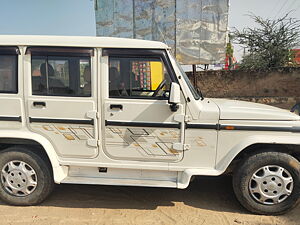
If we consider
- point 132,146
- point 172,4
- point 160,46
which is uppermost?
point 172,4

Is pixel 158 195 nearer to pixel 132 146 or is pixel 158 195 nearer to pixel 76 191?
pixel 132 146

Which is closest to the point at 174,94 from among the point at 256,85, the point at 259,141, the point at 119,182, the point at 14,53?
the point at 259,141

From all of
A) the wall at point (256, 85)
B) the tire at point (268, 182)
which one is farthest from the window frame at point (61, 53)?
the wall at point (256, 85)

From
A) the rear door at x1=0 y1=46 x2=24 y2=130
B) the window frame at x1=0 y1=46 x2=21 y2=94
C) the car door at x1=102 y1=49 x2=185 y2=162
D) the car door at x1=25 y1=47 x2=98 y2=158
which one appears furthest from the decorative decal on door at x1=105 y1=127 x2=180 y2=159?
the window frame at x1=0 y1=46 x2=21 y2=94

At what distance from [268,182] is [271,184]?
4cm

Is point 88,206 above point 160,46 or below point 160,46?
below

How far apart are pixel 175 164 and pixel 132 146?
596 millimetres

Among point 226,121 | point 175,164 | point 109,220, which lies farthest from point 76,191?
point 226,121

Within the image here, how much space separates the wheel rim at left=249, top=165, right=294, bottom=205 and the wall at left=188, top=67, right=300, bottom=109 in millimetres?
7130

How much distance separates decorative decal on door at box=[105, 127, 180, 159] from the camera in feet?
8.97

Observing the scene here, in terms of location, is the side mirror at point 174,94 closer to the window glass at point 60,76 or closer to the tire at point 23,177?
the window glass at point 60,76

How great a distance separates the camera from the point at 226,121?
8.80ft

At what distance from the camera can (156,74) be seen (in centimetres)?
282

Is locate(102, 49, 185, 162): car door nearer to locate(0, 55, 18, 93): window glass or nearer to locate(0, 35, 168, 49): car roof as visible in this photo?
locate(0, 35, 168, 49): car roof
